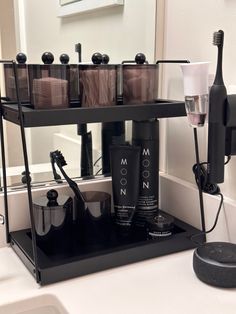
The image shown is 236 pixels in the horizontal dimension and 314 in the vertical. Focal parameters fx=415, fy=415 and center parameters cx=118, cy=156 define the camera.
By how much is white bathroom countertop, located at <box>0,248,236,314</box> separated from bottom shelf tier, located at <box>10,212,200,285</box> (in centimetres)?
1

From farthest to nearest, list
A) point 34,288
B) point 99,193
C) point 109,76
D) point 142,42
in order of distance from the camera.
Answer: point 142,42 < point 99,193 < point 109,76 < point 34,288

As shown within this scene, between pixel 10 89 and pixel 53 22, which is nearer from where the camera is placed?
pixel 10 89

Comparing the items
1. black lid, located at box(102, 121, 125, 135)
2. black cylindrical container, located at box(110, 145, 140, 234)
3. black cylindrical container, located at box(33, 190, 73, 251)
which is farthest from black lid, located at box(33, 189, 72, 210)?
black lid, located at box(102, 121, 125, 135)

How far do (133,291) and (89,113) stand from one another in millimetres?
324

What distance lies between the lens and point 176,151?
3.35 feet

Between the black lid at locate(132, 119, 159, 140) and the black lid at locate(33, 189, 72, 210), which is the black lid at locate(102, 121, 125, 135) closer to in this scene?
the black lid at locate(132, 119, 159, 140)

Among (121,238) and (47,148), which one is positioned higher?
(47,148)

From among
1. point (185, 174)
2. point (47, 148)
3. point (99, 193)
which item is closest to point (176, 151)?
point (185, 174)

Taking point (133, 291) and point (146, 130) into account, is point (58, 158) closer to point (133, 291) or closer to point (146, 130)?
point (146, 130)

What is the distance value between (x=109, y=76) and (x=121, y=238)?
336 millimetres

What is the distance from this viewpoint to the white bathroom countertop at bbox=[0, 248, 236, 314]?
0.67 metres

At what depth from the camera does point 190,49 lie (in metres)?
0.93

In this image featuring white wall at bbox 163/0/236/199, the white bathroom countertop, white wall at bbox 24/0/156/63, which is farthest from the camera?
white wall at bbox 24/0/156/63

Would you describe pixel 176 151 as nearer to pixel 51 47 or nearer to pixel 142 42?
pixel 142 42
